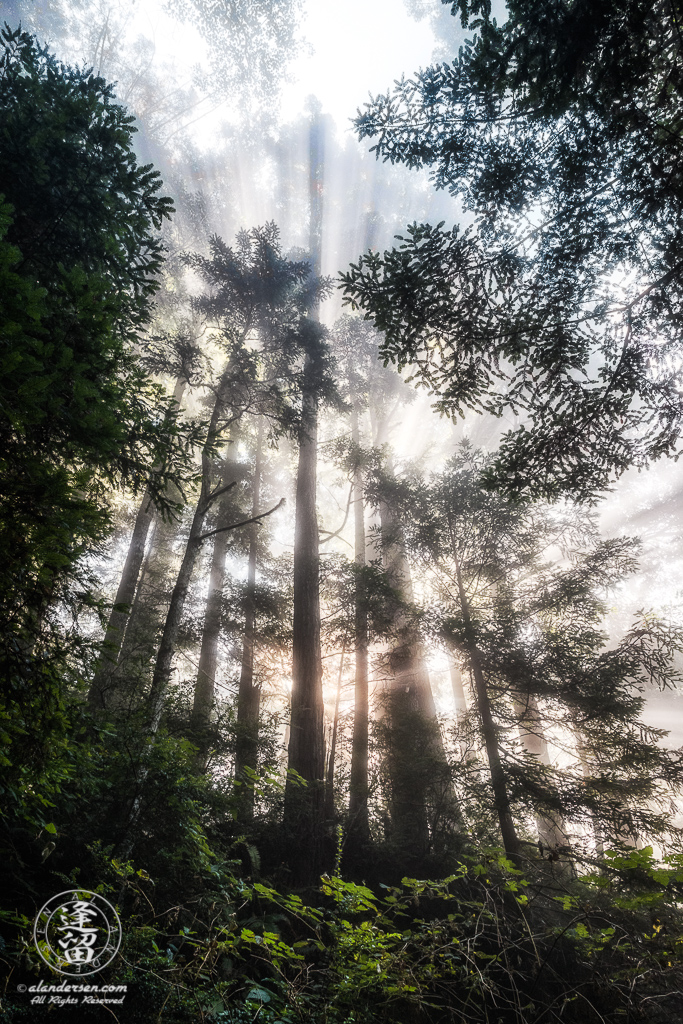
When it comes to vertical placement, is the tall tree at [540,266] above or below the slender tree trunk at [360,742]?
above

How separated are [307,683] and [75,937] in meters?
6.20

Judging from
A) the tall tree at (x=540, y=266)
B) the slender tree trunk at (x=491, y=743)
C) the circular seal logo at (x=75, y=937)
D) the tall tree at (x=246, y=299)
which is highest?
the tall tree at (x=246, y=299)

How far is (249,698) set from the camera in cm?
1078

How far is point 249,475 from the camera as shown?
15078 millimetres

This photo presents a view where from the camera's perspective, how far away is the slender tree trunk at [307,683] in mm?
6633

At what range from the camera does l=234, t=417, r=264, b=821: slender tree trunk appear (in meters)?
7.53

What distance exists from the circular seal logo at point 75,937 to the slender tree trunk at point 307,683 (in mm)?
3142

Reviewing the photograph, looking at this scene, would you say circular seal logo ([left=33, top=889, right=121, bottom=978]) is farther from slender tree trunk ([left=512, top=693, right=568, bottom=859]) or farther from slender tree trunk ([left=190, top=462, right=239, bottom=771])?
slender tree trunk ([left=190, top=462, right=239, bottom=771])

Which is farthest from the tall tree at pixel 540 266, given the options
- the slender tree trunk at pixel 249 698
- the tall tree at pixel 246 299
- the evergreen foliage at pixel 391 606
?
the slender tree trunk at pixel 249 698

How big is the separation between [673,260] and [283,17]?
5357 centimetres

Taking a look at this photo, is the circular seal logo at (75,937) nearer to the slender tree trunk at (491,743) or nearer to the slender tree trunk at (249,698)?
the slender tree trunk at (249,698)

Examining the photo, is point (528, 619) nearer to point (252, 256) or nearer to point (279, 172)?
point (252, 256)

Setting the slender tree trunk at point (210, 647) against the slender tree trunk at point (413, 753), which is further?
the slender tree trunk at point (210, 647)

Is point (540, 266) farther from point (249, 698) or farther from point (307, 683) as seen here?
point (249, 698)
